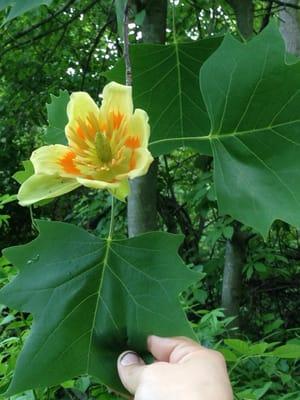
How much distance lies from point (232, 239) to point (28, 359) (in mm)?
1695

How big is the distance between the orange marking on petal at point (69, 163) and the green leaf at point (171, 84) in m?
0.25

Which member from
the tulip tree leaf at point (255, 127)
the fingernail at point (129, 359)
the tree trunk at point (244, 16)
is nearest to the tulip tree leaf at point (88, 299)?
the fingernail at point (129, 359)

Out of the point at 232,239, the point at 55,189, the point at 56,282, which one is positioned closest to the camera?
the point at 55,189

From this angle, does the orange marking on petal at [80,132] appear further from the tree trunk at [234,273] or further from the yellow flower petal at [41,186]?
the tree trunk at [234,273]

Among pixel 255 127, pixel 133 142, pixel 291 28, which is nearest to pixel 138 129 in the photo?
pixel 133 142

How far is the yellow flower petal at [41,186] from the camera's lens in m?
0.57

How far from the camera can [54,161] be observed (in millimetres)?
587

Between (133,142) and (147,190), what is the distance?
0.85 m

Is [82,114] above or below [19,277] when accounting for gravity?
above

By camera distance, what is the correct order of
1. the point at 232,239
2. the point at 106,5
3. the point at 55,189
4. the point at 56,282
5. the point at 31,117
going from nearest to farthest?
the point at 55,189 < the point at 56,282 < the point at 232,239 < the point at 106,5 < the point at 31,117

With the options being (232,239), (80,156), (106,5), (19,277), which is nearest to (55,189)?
(80,156)

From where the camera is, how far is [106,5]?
3.00 meters

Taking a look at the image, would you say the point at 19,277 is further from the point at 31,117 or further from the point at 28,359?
the point at 31,117

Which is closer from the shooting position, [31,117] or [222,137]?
[222,137]
